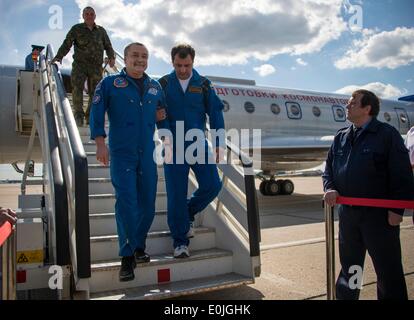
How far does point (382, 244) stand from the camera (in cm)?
296

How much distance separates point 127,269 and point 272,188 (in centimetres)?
1266

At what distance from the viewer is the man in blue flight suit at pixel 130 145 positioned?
11.7 ft

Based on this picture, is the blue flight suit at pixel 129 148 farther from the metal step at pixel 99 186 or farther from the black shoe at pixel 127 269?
the metal step at pixel 99 186

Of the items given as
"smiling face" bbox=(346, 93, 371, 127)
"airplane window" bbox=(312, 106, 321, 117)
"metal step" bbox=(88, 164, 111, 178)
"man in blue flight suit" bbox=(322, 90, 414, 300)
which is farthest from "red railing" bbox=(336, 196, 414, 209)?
"airplane window" bbox=(312, 106, 321, 117)

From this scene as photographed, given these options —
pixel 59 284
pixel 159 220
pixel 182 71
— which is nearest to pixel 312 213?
pixel 159 220

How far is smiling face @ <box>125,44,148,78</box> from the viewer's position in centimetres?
377

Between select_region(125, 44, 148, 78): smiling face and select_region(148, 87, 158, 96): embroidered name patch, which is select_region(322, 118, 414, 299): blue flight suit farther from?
select_region(125, 44, 148, 78): smiling face

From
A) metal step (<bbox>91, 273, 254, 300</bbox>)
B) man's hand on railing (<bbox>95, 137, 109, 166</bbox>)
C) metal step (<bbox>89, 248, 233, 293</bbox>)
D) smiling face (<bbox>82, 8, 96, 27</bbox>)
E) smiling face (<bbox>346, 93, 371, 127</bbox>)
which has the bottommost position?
metal step (<bbox>91, 273, 254, 300</bbox>)

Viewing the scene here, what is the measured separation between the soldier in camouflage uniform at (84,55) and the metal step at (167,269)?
A: 3499 mm

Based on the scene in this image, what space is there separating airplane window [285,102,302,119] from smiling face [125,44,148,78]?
1035 centimetres

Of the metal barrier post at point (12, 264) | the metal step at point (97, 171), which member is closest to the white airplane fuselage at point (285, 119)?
the metal step at point (97, 171)

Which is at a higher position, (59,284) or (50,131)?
(50,131)
